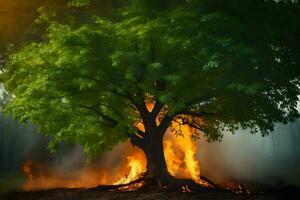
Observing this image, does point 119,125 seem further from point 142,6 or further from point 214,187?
point 214,187

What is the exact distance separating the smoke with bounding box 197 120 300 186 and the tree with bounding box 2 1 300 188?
12002 millimetres

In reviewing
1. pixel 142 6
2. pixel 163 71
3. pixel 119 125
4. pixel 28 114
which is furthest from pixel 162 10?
pixel 28 114

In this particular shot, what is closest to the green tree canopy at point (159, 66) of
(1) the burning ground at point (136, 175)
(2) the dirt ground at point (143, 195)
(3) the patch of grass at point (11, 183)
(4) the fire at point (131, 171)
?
(2) the dirt ground at point (143, 195)

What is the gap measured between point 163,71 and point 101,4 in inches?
317

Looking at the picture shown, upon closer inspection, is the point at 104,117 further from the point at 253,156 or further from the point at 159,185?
the point at 253,156

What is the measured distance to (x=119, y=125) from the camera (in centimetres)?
2305

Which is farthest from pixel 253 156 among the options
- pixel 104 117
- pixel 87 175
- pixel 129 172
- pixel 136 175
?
pixel 104 117

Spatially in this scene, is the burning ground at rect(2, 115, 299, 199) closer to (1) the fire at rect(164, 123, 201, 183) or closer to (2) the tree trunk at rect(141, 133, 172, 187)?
(1) the fire at rect(164, 123, 201, 183)

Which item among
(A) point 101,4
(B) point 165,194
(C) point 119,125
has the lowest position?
(B) point 165,194

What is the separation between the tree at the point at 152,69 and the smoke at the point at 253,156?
39.4ft

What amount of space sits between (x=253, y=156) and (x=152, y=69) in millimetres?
54234

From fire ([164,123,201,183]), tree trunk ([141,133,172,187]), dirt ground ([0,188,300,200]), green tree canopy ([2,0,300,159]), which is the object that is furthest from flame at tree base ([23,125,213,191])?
green tree canopy ([2,0,300,159])

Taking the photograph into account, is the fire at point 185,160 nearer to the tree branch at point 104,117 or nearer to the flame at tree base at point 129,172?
the flame at tree base at point 129,172

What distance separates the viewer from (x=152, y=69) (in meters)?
21.4
